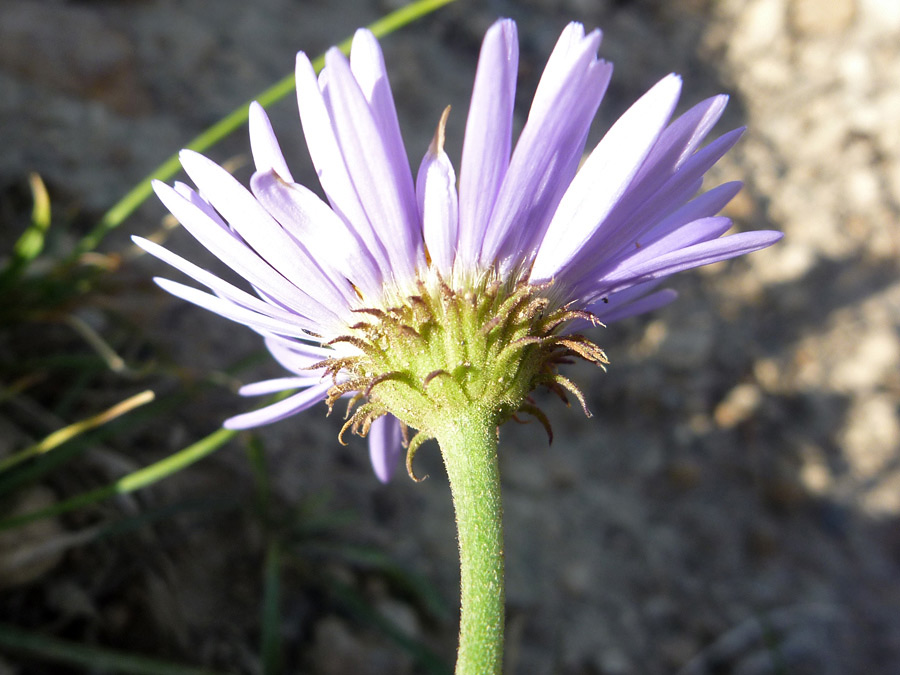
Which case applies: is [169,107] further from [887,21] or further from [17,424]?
[887,21]

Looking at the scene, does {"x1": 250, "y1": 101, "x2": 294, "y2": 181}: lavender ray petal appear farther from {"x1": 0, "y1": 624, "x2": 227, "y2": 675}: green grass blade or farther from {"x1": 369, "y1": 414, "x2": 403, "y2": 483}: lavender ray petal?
{"x1": 0, "y1": 624, "x2": 227, "y2": 675}: green grass blade

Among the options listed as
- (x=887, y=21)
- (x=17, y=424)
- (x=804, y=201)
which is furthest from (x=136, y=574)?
(x=887, y=21)

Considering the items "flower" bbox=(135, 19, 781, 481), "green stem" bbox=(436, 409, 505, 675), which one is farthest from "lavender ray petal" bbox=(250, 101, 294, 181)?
"green stem" bbox=(436, 409, 505, 675)

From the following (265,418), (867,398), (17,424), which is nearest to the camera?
(265,418)

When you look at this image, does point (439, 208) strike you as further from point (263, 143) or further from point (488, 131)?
point (263, 143)

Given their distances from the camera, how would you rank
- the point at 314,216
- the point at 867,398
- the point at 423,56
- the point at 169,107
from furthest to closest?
the point at 423,56, the point at 867,398, the point at 169,107, the point at 314,216

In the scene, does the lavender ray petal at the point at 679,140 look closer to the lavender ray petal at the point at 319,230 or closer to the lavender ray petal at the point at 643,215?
the lavender ray petal at the point at 643,215

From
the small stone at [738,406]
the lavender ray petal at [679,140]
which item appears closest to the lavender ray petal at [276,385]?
the lavender ray petal at [679,140]
